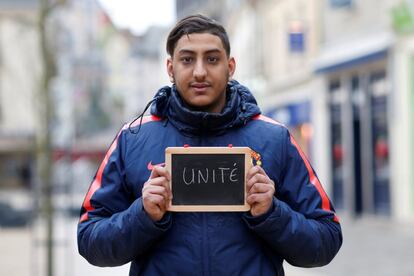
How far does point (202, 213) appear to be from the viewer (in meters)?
3.00

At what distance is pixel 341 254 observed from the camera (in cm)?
1445

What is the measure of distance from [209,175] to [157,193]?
0.24 meters

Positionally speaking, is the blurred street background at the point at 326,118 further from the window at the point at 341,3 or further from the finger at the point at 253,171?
the finger at the point at 253,171

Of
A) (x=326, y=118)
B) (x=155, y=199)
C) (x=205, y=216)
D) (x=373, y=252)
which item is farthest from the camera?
(x=326, y=118)

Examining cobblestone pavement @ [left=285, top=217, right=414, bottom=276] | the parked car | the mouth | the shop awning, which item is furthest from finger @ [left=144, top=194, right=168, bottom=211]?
the parked car

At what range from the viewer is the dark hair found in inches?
122

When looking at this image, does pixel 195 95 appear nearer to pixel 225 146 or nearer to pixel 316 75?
pixel 225 146

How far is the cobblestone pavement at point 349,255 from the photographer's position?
39.5 feet

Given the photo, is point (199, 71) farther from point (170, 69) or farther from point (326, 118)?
point (326, 118)

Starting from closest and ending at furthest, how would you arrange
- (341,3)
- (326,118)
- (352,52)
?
(352,52), (341,3), (326,118)

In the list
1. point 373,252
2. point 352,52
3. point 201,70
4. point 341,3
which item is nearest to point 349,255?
point 373,252

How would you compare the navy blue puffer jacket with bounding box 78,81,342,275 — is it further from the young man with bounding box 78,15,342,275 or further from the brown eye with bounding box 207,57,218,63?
the brown eye with bounding box 207,57,218,63

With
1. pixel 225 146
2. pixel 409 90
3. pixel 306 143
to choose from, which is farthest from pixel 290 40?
pixel 225 146

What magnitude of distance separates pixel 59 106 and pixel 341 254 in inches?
2265
